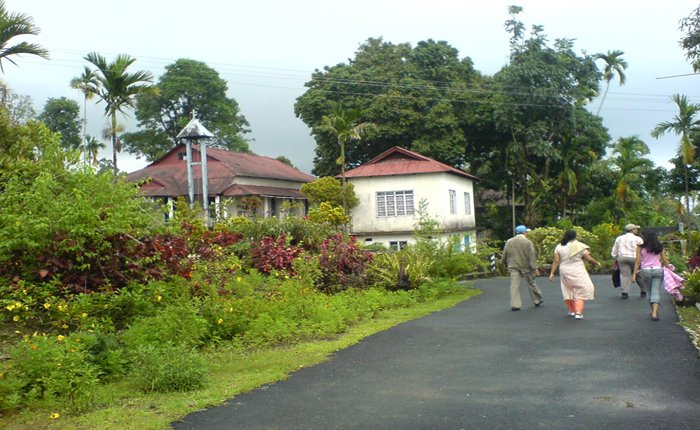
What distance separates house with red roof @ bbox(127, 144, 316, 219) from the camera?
39938 mm

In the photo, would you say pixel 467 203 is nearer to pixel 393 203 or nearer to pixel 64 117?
pixel 393 203

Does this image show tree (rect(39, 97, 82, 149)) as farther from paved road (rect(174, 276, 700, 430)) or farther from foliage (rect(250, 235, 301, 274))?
paved road (rect(174, 276, 700, 430))

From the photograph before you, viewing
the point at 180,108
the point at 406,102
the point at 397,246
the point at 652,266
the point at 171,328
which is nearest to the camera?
the point at 171,328

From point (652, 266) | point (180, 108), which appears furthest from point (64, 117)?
point (652, 266)

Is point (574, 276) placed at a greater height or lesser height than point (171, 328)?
greater

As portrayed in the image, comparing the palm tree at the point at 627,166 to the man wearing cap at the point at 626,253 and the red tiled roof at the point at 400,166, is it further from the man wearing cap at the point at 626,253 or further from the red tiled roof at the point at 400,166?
the man wearing cap at the point at 626,253

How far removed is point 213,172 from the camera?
41.7 meters

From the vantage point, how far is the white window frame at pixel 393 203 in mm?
41969

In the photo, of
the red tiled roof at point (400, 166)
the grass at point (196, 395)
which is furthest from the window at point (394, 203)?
the grass at point (196, 395)

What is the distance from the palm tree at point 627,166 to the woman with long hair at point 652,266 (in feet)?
116

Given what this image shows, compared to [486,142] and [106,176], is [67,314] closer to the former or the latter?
[106,176]

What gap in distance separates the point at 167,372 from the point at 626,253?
1168cm

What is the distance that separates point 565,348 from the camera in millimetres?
10109

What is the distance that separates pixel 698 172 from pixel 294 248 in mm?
33926
